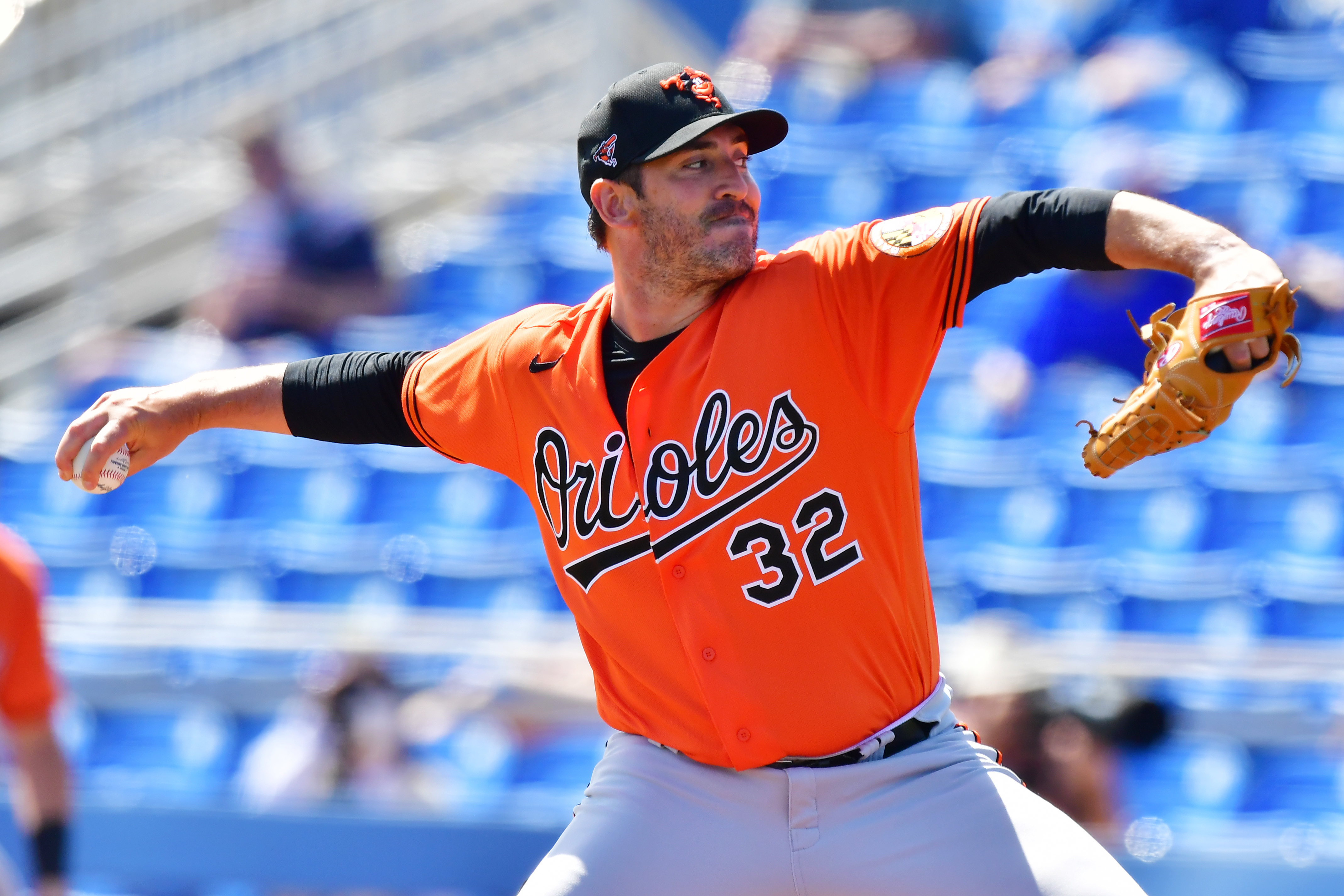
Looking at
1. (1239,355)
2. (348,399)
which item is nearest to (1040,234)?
(1239,355)

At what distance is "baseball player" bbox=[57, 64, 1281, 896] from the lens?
2.12 meters

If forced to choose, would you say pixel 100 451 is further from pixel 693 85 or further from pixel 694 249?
pixel 693 85

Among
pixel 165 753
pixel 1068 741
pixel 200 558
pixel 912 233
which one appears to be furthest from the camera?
pixel 200 558

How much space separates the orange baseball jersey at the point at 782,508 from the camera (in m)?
2.19

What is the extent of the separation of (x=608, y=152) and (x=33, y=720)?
2429mm

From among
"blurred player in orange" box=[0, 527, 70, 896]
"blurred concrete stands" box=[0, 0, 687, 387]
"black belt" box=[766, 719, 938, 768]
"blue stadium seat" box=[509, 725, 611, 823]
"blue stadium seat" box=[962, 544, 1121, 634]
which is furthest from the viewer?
"blurred concrete stands" box=[0, 0, 687, 387]

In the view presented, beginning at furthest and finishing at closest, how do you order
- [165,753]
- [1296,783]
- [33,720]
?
[165,753]
[1296,783]
[33,720]

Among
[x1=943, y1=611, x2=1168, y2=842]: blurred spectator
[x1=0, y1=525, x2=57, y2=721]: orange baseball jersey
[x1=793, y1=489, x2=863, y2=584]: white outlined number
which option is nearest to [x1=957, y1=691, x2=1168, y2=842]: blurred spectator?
[x1=943, y1=611, x2=1168, y2=842]: blurred spectator

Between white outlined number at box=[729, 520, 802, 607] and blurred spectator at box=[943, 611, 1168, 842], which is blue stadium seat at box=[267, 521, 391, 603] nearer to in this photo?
blurred spectator at box=[943, 611, 1168, 842]

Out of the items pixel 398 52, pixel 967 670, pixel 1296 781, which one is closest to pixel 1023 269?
pixel 967 670

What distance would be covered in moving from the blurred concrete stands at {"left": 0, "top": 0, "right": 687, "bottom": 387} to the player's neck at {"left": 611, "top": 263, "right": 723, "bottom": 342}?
5.57 metres

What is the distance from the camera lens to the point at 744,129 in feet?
7.98

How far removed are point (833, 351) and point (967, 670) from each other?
2447 mm

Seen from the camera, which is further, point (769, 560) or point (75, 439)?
point (75, 439)
